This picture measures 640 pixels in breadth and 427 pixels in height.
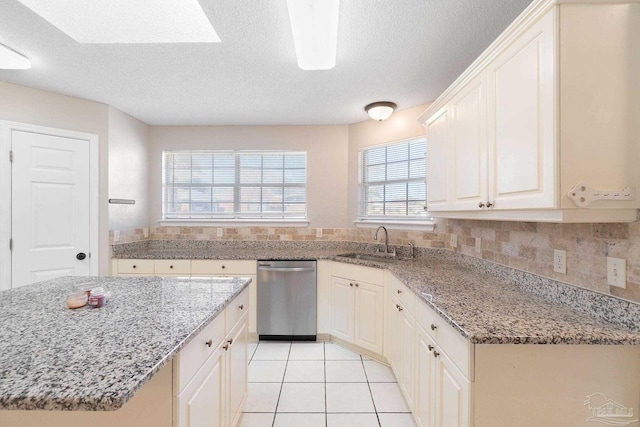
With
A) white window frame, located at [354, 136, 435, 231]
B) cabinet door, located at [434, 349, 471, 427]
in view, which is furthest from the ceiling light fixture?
cabinet door, located at [434, 349, 471, 427]

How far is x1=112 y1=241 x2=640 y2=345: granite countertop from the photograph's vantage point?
104 cm

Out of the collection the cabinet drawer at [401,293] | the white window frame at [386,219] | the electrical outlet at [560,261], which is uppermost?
the white window frame at [386,219]

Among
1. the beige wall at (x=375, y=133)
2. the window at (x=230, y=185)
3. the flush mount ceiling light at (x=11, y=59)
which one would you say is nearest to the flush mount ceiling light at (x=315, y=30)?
the beige wall at (x=375, y=133)

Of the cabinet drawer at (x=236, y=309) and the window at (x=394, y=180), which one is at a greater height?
the window at (x=394, y=180)

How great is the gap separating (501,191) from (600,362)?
0.76 m

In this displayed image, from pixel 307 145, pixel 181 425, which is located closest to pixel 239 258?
pixel 307 145

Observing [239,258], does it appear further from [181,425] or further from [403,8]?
[403,8]

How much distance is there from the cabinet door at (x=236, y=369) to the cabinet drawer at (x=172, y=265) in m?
1.35

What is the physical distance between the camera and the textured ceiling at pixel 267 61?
5.13 ft

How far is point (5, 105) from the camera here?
239 centimetres

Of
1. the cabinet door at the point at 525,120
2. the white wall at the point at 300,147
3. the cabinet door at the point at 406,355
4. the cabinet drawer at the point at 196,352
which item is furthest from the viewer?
the white wall at the point at 300,147

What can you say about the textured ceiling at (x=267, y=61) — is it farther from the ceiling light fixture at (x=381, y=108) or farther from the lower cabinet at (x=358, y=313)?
the lower cabinet at (x=358, y=313)

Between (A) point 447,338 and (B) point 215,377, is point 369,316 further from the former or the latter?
(B) point 215,377

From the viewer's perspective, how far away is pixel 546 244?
1527 millimetres
